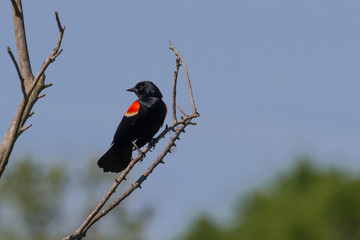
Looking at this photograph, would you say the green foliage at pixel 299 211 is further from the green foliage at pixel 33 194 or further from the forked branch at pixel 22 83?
the forked branch at pixel 22 83

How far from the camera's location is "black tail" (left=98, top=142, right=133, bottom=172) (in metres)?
6.76

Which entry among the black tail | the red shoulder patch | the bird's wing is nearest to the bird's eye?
the red shoulder patch

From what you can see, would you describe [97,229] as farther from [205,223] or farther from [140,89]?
[140,89]

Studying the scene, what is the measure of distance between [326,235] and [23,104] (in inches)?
1348

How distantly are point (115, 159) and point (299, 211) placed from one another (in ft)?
103

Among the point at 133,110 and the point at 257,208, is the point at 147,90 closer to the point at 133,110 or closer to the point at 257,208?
the point at 133,110

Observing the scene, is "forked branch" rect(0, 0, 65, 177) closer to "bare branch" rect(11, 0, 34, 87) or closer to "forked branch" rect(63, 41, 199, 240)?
"bare branch" rect(11, 0, 34, 87)

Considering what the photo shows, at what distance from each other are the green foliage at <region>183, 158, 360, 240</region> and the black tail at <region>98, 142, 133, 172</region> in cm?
2892

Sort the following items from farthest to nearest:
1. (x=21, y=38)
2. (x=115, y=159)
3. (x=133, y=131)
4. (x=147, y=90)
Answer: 1. (x=147, y=90)
2. (x=133, y=131)
3. (x=115, y=159)
4. (x=21, y=38)

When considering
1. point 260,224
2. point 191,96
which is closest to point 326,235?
point 260,224

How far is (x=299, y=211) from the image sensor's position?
37219 mm

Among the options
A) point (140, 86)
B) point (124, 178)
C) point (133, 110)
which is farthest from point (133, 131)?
point (124, 178)

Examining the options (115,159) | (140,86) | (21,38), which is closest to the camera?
(21,38)

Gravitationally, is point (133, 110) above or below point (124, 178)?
above
